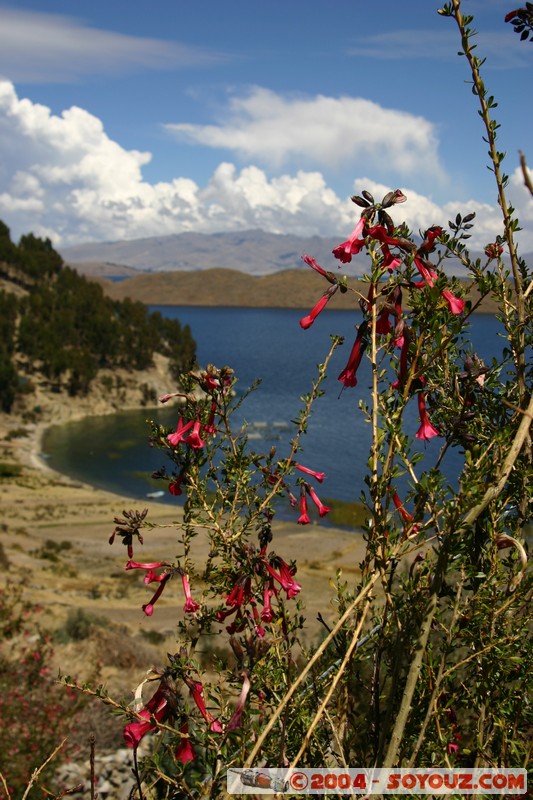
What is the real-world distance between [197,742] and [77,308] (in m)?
82.1

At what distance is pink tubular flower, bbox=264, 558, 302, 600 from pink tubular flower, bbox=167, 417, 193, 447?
0.58m

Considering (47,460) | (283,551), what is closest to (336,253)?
(283,551)

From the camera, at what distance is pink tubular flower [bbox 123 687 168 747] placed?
1.75m

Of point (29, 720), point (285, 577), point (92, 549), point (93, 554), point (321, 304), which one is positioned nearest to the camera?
point (321, 304)

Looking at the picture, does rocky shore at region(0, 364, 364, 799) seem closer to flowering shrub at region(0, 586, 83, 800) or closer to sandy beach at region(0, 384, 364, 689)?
sandy beach at region(0, 384, 364, 689)

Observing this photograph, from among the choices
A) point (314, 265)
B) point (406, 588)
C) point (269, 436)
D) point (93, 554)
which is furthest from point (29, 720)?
point (269, 436)

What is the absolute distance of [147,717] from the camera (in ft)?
5.88

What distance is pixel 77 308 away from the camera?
263 ft

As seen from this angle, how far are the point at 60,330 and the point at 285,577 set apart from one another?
253ft

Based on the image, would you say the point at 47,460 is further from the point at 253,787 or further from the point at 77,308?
the point at 253,787

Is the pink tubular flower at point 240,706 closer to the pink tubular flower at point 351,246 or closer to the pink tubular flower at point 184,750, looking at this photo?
the pink tubular flower at point 184,750

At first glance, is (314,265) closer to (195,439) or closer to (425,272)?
(425,272)

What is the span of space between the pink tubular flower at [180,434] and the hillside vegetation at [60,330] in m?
62.7

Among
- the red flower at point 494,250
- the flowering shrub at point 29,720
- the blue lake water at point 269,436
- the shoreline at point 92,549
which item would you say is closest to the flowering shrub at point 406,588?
the red flower at point 494,250
